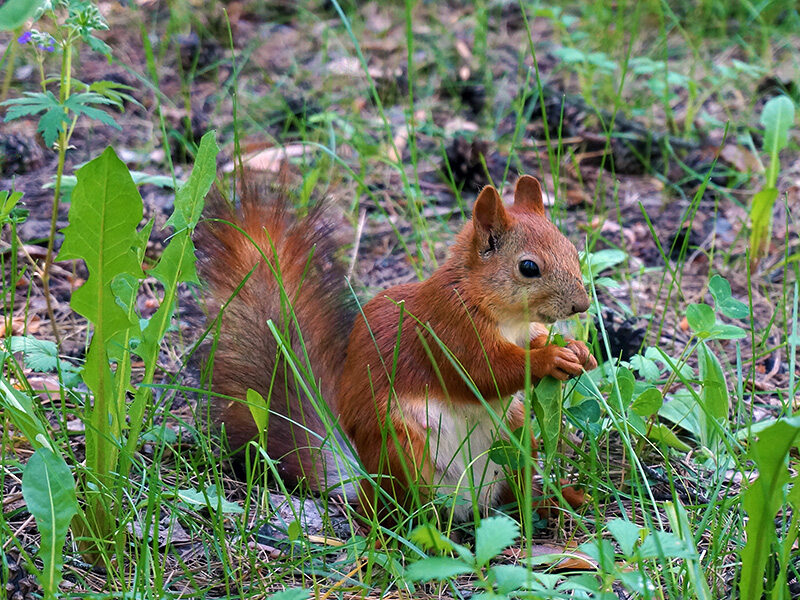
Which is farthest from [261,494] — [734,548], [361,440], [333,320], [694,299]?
[694,299]

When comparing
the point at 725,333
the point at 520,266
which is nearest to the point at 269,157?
the point at 520,266

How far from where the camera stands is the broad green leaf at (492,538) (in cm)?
123

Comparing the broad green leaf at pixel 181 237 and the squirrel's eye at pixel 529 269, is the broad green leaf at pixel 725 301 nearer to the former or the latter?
the squirrel's eye at pixel 529 269

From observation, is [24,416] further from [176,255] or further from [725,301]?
[725,301]

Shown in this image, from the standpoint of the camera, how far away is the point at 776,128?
2971 millimetres

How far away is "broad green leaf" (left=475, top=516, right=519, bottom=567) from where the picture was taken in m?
1.23

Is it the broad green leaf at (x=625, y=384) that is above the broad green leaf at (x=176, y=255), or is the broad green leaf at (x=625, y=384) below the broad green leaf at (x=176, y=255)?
below

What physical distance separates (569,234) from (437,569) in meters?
2.11

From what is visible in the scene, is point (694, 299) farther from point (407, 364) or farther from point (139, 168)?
point (139, 168)

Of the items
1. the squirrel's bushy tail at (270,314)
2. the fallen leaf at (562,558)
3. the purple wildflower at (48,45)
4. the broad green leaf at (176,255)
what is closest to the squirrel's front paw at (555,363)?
the fallen leaf at (562,558)

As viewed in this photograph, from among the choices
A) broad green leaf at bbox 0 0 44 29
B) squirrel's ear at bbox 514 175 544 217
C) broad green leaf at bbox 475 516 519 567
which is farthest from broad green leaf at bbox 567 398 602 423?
broad green leaf at bbox 0 0 44 29

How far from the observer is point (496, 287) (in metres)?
1.90

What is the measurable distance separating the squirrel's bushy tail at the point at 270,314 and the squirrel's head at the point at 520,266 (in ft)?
1.24

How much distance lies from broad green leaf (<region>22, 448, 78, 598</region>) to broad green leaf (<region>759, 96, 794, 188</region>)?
242 cm
